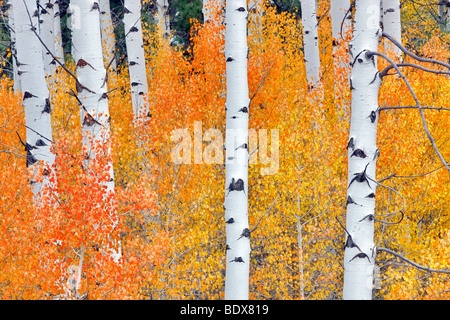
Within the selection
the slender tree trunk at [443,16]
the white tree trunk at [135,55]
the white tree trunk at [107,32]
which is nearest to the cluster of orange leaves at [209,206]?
the white tree trunk at [135,55]

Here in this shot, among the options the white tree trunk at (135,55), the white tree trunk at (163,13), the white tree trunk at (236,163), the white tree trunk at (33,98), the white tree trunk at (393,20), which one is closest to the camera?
the white tree trunk at (236,163)

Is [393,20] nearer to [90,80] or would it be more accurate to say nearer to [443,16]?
[90,80]

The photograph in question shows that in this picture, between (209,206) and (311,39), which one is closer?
(209,206)

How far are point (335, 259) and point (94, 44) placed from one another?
677cm

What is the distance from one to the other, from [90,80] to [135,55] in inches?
212

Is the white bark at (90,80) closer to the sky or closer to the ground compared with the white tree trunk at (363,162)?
closer to the sky

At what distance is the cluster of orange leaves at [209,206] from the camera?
17.6ft

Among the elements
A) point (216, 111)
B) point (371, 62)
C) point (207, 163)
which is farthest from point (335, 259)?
point (371, 62)

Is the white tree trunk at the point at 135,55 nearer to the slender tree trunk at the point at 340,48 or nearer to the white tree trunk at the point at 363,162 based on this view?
the slender tree trunk at the point at 340,48

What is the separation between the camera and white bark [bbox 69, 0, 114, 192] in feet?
16.8

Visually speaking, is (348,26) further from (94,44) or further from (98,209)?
(98,209)

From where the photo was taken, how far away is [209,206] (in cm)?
916

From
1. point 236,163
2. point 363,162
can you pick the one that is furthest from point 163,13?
point 363,162

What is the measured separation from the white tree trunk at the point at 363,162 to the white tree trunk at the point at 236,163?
149cm
